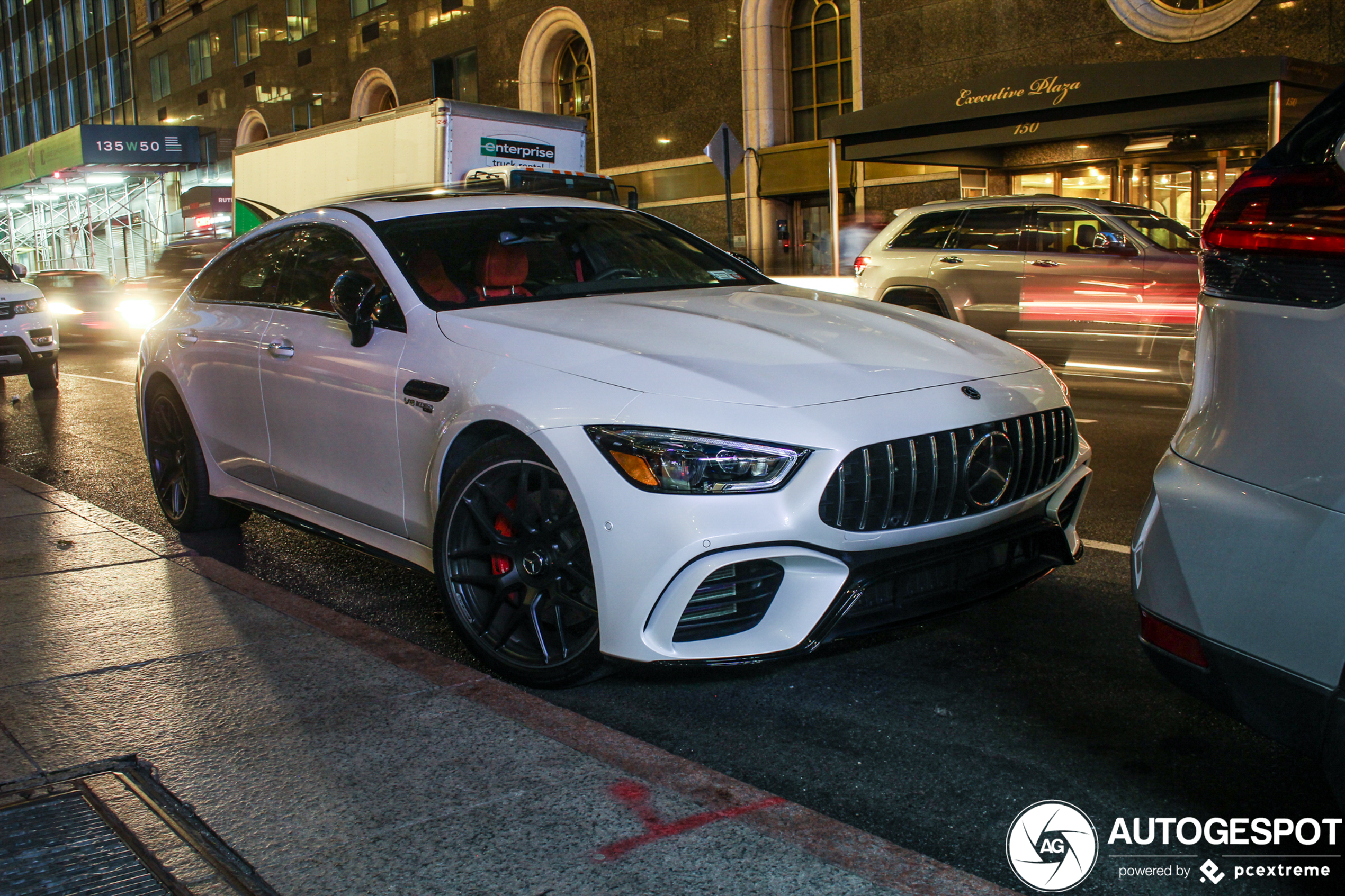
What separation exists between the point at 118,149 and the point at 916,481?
45.6 m

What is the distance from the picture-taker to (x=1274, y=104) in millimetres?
13070

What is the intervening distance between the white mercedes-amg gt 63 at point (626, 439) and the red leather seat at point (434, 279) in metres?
0.01

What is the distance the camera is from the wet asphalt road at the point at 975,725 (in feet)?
9.35

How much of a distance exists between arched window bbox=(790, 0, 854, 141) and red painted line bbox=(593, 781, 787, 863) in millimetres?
21885

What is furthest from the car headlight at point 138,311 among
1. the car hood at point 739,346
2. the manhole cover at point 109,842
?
the manhole cover at point 109,842

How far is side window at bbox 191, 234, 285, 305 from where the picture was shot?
5.19 meters

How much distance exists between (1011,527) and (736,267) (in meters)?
2.09

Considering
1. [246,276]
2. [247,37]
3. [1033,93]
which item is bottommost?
[246,276]

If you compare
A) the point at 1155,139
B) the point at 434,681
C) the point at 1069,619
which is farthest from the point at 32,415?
the point at 1155,139

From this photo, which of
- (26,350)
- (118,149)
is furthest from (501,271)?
(118,149)

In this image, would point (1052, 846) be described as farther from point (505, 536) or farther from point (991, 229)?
point (991, 229)

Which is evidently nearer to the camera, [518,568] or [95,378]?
[518,568]

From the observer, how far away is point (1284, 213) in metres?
2.25

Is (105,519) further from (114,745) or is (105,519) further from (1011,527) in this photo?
(1011,527)
